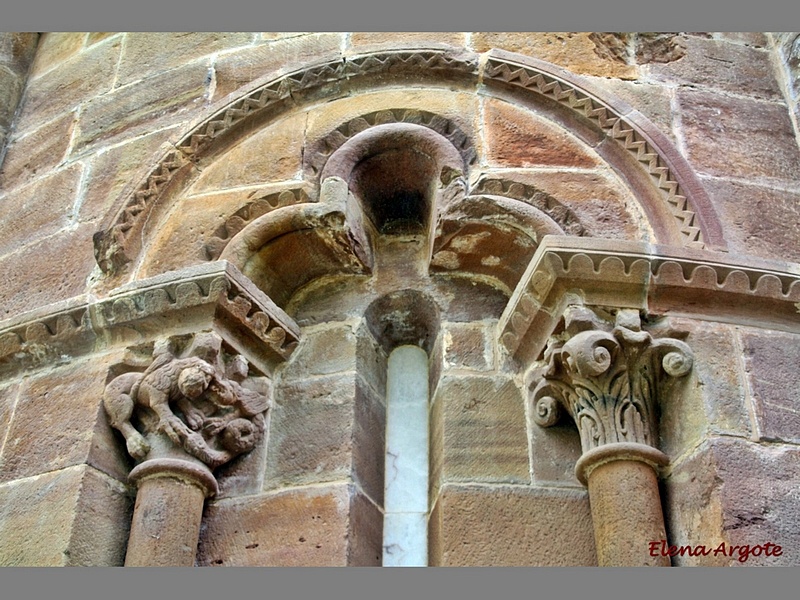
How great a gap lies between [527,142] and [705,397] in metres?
1.42

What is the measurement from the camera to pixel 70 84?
556 centimetres

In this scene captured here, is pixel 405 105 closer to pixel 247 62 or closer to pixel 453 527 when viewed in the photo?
pixel 247 62

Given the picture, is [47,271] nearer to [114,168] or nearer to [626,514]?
[114,168]

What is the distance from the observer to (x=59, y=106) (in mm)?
5484

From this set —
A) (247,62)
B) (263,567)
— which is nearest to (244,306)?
(263,567)

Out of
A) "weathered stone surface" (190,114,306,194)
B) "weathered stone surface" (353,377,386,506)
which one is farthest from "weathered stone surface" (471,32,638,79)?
"weathered stone surface" (353,377,386,506)

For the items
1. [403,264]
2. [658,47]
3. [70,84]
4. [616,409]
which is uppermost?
[70,84]

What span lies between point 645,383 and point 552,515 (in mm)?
531

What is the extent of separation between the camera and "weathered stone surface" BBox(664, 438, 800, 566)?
10.3 feet

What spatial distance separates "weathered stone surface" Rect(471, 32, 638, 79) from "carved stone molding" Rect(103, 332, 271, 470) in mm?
Result: 1898

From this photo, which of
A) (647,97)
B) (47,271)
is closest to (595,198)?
(647,97)

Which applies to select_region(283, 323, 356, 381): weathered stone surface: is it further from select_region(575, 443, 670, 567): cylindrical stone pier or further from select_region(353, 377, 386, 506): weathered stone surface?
select_region(575, 443, 670, 567): cylindrical stone pier

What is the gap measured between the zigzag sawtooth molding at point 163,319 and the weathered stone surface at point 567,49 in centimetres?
163

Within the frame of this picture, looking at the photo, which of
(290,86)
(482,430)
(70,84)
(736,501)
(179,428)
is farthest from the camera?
(70,84)
